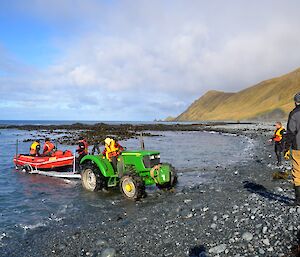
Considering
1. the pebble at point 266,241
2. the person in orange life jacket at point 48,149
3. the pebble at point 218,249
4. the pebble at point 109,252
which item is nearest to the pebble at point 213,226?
the pebble at point 218,249

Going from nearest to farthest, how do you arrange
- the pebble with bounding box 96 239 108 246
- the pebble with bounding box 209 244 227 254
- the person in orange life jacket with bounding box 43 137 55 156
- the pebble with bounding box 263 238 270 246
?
the pebble with bounding box 263 238 270 246, the pebble with bounding box 209 244 227 254, the pebble with bounding box 96 239 108 246, the person in orange life jacket with bounding box 43 137 55 156

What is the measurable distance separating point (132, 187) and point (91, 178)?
2649 mm

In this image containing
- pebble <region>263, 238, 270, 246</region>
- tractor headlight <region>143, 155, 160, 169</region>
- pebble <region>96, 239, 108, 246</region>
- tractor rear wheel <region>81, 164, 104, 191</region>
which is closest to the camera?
pebble <region>263, 238, 270, 246</region>

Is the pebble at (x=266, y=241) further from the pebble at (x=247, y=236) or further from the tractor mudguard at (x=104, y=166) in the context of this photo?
the tractor mudguard at (x=104, y=166)

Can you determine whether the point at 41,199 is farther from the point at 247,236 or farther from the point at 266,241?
the point at 266,241

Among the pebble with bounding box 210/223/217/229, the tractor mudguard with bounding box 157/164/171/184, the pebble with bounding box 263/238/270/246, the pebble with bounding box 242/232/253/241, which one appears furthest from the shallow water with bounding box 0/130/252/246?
the pebble with bounding box 263/238/270/246

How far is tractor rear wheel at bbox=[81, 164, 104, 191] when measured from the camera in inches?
486

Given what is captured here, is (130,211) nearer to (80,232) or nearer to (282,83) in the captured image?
(80,232)

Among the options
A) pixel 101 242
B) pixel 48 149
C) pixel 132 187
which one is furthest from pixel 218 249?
pixel 48 149

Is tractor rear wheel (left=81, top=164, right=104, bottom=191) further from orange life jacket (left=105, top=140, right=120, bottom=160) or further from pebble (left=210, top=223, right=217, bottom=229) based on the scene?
pebble (left=210, top=223, right=217, bottom=229)

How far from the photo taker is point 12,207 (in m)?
10.9

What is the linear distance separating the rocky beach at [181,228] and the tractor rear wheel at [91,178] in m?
1.03

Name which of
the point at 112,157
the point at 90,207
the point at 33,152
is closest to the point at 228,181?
the point at 112,157

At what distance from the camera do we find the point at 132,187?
10969mm
